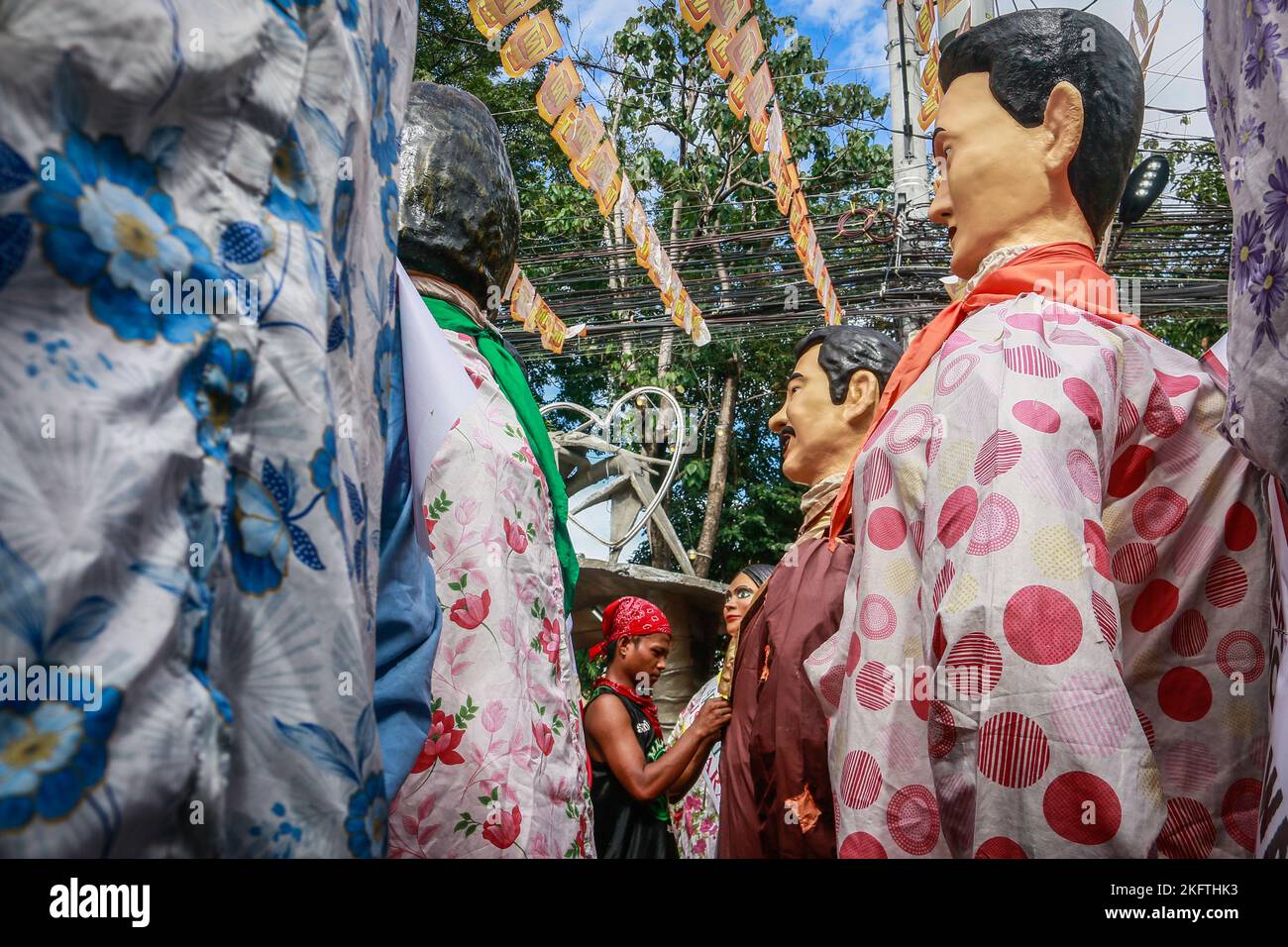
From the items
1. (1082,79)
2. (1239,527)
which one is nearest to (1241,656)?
(1239,527)

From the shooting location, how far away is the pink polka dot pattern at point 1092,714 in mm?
1224

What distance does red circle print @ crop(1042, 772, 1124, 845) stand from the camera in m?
1.19

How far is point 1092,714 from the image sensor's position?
1.24m

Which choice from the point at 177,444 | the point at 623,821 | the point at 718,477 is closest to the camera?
the point at 177,444

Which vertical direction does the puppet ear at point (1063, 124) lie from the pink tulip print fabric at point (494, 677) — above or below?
above

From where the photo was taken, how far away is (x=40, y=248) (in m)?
0.58

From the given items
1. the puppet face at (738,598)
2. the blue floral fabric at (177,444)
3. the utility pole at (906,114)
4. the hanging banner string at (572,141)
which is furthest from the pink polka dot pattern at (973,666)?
the utility pole at (906,114)

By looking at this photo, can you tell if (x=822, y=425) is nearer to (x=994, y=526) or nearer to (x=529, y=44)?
(x=994, y=526)

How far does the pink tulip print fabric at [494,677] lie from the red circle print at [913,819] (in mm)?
468

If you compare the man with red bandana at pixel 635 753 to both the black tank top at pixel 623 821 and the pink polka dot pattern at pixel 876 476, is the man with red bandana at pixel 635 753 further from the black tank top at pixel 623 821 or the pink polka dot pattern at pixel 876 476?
the pink polka dot pattern at pixel 876 476

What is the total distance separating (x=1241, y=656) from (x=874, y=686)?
1.57 ft

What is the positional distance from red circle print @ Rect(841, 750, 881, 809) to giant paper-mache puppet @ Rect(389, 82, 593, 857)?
0.41 meters

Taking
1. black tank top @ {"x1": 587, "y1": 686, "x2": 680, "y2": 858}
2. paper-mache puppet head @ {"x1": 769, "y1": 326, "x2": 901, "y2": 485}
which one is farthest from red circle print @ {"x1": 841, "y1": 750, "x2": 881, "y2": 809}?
black tank top @ {"x1": 587, "y1": 686, "x2": 680, "y2": 858}
